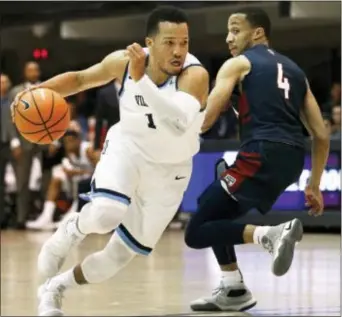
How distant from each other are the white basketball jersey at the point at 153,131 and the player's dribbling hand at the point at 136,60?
0.28 m

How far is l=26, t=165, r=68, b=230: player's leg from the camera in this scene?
15.0 metres

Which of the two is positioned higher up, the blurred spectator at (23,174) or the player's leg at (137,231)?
the player's leg at (137,231)

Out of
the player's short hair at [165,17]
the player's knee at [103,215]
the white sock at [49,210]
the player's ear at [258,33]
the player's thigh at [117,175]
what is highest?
the player's short hair at [165,17]

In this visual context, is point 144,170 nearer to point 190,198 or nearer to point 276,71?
point 276,71

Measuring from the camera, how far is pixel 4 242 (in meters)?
13.2

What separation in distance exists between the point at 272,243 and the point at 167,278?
3235 millimetres

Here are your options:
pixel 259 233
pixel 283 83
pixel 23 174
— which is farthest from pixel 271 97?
pixel 23 174

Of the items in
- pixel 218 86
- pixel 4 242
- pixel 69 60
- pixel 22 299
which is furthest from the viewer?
pixel 69 60

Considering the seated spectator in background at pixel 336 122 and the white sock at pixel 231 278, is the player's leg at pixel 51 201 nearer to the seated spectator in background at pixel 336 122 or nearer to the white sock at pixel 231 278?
the seated spectator in background at pixel 336 122

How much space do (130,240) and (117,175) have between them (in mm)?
422

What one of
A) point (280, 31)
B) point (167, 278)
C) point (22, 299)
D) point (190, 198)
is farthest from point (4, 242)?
point (280, 31)

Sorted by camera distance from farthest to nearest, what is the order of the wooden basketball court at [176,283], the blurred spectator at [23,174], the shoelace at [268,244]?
the blurred spectator at [23,174] → the wooden basketball court at [176,283] → the shoelace at [268,244]

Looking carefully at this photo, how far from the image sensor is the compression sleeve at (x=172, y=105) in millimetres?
5645

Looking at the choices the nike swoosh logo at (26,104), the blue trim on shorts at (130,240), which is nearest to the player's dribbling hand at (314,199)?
the blue trim on shorts at (130,240)
